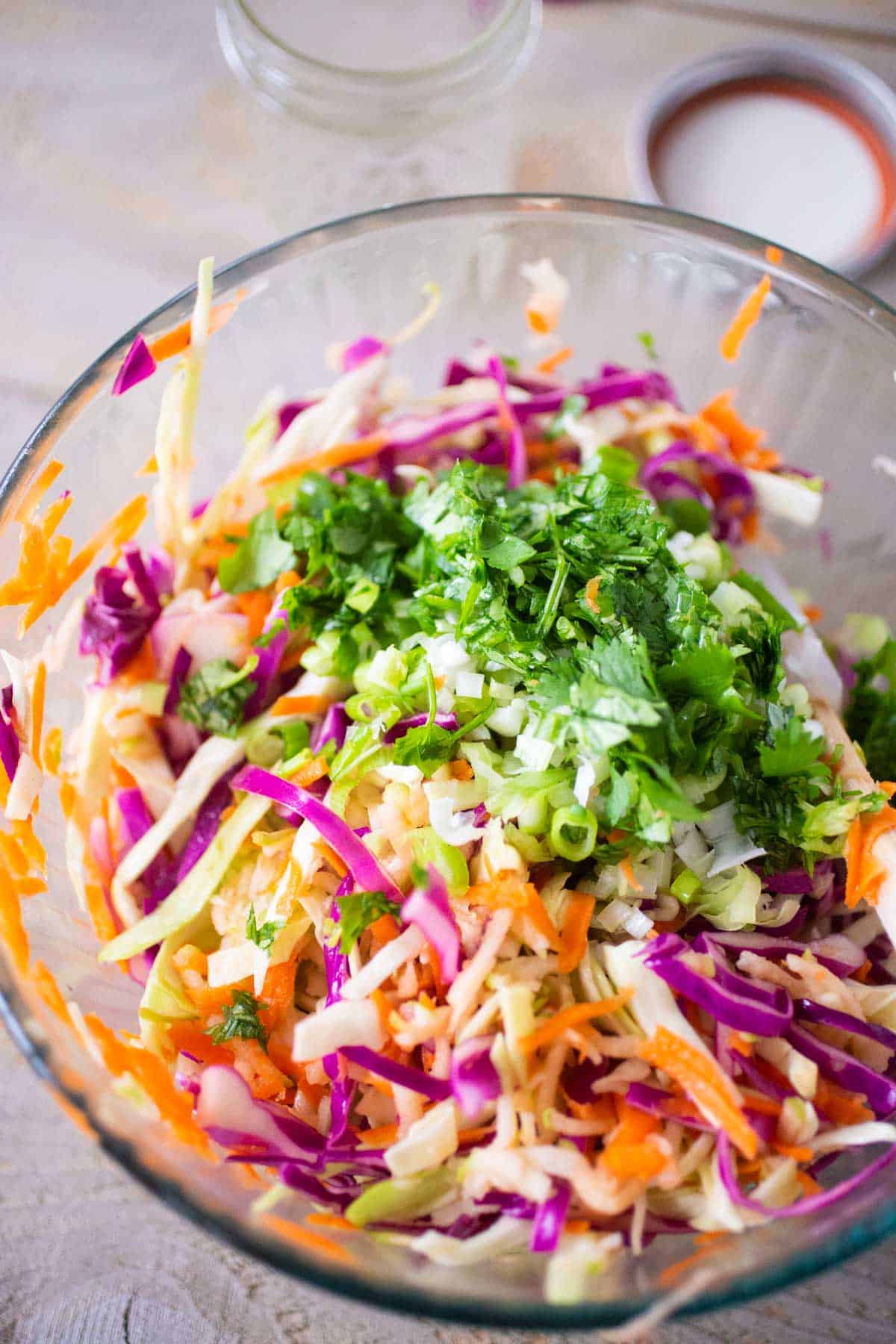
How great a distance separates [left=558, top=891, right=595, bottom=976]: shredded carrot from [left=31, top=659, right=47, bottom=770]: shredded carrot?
0.73 metres

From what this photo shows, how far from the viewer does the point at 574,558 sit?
136 cm

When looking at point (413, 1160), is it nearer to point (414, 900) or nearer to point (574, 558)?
point (414, 900)

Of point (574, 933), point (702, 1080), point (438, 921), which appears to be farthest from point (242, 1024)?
point (702, 1080)

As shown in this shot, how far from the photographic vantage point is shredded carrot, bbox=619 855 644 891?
1.24 metres

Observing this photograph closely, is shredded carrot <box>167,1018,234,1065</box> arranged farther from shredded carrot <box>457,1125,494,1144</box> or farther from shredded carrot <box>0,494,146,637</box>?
shredded carrot <box>0,494,146,637</box>

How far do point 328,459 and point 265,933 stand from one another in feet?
2.62

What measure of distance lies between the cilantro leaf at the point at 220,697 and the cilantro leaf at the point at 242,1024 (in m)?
0.39

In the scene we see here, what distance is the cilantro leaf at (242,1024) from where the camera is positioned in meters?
1.28

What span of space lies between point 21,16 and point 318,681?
2093 millimetres

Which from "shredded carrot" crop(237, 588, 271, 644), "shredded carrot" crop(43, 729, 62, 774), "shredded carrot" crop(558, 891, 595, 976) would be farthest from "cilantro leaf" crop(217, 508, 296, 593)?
"shredded carrot" crop(558, 891, 595, 976)

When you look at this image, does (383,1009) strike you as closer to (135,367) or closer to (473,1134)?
(473,1134)

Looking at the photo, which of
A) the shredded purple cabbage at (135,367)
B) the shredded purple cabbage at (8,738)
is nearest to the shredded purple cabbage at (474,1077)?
the shredded purple cabbage at (8,738)

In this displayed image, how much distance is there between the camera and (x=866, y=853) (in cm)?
129

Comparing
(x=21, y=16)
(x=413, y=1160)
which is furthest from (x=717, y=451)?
(x=21, y=16)
